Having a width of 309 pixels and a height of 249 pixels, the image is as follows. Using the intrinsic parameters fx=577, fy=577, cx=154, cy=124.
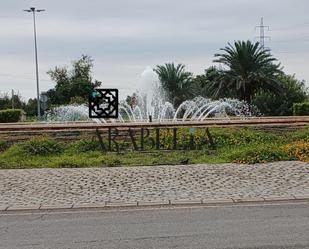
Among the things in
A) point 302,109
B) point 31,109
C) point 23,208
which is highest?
point 31,109

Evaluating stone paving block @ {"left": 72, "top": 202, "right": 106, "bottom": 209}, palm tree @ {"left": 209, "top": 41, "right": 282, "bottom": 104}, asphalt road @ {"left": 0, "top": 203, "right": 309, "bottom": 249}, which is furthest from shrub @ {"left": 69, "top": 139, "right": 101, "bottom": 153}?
palm tree @ {"left": 209, "top": 41, "right": 282, "bottom": 104}

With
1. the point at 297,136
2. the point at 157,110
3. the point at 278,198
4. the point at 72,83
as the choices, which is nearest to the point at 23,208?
the point at 278,198

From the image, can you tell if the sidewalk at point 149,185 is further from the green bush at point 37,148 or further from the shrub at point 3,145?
the shrub at point 3,145

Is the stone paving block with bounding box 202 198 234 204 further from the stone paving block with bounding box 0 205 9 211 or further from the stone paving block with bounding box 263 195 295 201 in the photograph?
the stone paving block with bounding box 0 205 9 211

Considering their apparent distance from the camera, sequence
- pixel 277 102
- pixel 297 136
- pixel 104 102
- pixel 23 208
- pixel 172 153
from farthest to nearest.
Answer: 1. pixel 277 102
2. pixel 297 136
3. pixel 172 153
4. pixel 104 102
5. pixel 23 208

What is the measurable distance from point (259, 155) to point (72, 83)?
51813mm

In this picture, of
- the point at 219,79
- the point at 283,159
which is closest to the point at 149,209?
the point at 283,159

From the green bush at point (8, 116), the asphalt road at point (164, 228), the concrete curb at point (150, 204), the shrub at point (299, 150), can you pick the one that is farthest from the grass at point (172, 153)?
the green bush at point (8, 116)

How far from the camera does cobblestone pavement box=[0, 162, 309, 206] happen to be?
10.1m

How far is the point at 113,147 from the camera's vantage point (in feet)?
52.2

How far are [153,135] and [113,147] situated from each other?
1.31m

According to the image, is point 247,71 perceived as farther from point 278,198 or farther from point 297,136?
point 278,198

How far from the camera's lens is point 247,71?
42094mm

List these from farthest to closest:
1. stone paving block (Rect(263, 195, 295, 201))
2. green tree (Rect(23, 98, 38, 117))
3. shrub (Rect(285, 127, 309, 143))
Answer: green tree (Rect(23, 98, 38, 117)) → shrub (Rect(285, 127, 309, 143)) → stone paving block (Rect(263, 195, 295, 201))
